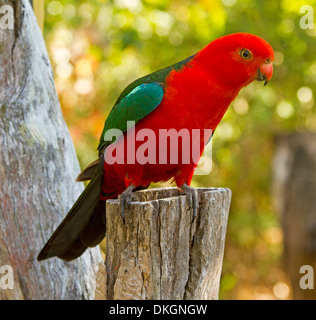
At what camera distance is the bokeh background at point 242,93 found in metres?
4.81

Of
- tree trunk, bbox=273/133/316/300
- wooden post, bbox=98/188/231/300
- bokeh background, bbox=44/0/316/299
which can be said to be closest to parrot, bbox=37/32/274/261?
wooden post, bbox=98/188/231/300

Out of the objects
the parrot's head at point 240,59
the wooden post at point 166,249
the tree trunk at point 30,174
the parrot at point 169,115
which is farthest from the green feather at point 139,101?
the wooden post at point 166,249

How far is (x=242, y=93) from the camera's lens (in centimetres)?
634

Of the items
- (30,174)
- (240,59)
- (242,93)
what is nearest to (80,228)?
(30,174)

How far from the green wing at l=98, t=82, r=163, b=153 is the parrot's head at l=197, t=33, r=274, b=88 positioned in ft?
1.00

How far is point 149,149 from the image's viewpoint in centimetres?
212

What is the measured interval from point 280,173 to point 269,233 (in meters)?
2.40

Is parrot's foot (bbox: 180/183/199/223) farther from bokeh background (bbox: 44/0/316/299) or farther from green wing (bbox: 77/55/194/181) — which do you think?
bokeh background (bbox: 44/0/316/299)

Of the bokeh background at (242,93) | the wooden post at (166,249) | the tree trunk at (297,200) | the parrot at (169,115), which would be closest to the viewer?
the wooden post at (166,249)

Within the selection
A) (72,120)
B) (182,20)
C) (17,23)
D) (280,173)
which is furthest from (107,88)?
(17,23)

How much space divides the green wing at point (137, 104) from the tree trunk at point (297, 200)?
9.88ft

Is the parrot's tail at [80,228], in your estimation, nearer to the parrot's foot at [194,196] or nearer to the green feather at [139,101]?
the green feather at [139,101]

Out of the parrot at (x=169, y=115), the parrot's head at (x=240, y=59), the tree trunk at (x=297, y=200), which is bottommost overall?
the tree trunk at (x=297, y=200)

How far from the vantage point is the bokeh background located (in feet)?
15.8
